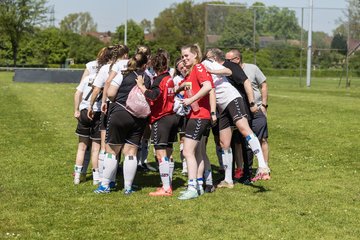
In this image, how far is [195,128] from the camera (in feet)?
26.4

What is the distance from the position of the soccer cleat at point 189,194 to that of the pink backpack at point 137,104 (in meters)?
1.11

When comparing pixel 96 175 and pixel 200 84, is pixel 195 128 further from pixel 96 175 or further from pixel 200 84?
pixel 96 175

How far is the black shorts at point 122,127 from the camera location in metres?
8.02

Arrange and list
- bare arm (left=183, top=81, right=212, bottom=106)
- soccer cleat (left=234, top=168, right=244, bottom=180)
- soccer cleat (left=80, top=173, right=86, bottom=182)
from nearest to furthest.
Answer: bare arm (left=183, top=81, right=212, bottom=106) → soccer cleat (left=80, top=173, right=86, bottom=182) → soccer cleat (left=234, top=168, right=244, bottom=180)

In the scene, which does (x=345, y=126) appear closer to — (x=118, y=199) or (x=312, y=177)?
(x=312, y=177)

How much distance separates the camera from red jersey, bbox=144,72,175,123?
26.5 ft

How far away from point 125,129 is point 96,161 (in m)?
1.29

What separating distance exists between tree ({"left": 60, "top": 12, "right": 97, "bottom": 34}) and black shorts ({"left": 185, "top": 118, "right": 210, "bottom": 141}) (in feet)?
407

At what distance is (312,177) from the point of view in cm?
949

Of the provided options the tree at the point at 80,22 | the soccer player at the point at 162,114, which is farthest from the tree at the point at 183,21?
the soccer player at the point at 162,114

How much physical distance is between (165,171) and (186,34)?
316ft

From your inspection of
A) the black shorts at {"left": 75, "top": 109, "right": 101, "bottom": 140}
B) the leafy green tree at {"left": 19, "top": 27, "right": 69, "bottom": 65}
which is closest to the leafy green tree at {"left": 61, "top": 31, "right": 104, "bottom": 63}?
the leafy green tree at {"left": 19, "top": 27, "right": 69, "bottom": 65}

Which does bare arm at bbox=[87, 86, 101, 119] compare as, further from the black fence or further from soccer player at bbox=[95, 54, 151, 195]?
the black fence

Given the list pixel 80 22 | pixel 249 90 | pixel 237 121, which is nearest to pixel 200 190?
pixel 237 121
